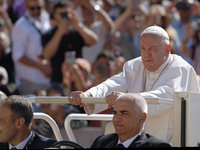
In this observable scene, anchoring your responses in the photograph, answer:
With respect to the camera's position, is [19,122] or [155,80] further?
[155,80]

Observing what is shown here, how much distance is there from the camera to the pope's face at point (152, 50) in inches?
232

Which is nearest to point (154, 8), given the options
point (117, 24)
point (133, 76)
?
point (117, 24)

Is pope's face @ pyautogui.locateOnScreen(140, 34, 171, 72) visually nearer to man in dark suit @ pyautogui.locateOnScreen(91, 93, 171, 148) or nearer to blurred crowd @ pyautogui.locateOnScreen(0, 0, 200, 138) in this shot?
man in dark suit @ pyautogui.locateOnScreen(91, 93, 171, 148)

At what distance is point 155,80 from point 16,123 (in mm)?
1706

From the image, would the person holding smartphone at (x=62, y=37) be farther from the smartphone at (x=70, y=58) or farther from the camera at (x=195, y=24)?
the camera at (x=195, y=24)

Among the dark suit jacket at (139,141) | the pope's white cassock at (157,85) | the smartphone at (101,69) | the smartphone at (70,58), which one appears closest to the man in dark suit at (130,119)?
the dark suit jacket at (139,141)

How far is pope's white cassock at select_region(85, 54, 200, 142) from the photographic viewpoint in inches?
225

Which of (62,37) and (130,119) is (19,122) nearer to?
(130,119)

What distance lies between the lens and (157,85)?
605 centimetres

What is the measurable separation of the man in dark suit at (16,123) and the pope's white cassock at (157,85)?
0.78 meters

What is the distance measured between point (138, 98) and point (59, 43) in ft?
15.8

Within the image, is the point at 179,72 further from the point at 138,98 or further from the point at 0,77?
the point at 0,77

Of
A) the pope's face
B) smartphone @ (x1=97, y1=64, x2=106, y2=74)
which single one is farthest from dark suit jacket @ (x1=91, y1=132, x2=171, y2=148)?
smartphone @ (x1=97, y1=64, x2=106, y2=74)

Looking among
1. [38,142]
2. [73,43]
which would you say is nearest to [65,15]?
[73,43]
